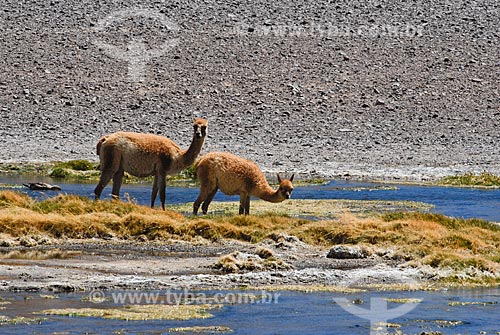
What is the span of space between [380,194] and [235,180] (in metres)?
9.48

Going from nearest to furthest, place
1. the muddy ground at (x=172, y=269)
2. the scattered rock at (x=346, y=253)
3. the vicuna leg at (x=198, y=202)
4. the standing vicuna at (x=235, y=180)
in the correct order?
the muddy ground at (x=172, y=269) → the scattered rock at (x=346, y=253) → the standing vicuna at (x=235, y=180) → the vicuna leg at (x=198, y=202)

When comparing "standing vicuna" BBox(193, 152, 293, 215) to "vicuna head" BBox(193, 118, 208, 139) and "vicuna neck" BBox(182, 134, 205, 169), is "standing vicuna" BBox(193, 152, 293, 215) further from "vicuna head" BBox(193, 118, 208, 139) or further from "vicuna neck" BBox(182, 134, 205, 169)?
"vicuna head" BBox(193, 118, 208, 139)

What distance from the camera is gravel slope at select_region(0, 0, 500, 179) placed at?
46500mm

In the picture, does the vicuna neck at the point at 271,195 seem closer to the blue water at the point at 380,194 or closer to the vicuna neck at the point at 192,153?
the vicuna neck at the point at 192,153

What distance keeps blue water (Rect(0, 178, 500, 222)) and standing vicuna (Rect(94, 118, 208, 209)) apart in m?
3.73

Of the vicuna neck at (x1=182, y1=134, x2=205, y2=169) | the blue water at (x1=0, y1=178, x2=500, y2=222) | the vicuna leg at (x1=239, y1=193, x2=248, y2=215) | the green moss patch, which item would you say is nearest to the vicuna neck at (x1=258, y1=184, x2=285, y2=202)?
the vicuna leg at (x1=239, y1=193, x2=248, y2=215)

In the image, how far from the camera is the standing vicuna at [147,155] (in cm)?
2495

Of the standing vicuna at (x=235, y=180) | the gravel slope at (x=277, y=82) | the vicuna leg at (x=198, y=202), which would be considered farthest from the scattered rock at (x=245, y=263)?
the gravel slope at (x=277, y=82)

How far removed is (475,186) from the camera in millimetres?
36250

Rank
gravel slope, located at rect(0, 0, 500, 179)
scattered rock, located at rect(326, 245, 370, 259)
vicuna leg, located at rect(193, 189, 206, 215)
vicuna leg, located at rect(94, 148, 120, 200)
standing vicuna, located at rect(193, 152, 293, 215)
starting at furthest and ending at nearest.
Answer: gravel slope, located at rect(0, 0, 500, 179), vicuna leg, located at rect(94, 148, 120, 200), vicuna leg, located at rect(193, 189, 206, 215), standing vicuna, located at rect(193, 152, 293, 215), scattered rock, located at rect(326, 245, 370, 259)

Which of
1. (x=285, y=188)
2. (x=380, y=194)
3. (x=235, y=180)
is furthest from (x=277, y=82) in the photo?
(x=235, y=180)

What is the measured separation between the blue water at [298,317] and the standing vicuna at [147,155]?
905cm

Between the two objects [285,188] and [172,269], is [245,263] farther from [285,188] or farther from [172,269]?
[285,188]

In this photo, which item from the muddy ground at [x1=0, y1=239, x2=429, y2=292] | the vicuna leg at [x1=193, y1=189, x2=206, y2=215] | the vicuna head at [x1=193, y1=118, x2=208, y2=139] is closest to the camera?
the muddy ground at [x1=0, y1=239, x2=429, y2=292]
